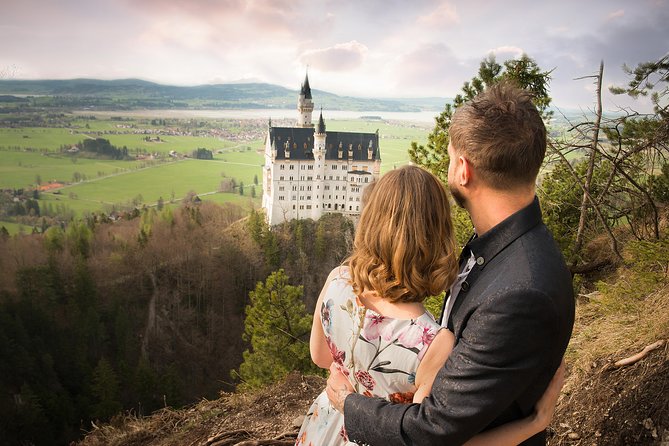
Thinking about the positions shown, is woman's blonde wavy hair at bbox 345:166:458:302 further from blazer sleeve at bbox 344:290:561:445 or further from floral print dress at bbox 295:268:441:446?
blazer sleeve at bbox 344:290:561:445

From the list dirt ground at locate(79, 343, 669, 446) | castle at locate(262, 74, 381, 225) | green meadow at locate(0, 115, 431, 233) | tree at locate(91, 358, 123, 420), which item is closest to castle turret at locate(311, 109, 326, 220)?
castle at locate(262, 74, 381, 225)

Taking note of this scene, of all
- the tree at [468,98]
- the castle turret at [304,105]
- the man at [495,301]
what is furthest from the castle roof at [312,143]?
the man at [495,301]

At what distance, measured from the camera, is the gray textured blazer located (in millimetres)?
1308

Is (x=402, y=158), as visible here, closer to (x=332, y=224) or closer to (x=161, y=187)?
(x=332, y=224)

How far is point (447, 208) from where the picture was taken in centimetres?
172

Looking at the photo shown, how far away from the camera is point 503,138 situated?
1.46 m

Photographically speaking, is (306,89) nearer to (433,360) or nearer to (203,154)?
(203,154)

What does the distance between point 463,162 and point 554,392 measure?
897 millimetres

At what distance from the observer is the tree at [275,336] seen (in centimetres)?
1201

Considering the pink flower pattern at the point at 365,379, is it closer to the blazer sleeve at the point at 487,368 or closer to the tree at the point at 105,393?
the blazer sleeve at the point at 487,368

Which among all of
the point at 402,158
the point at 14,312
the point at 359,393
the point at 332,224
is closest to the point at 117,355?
the point at 14,312

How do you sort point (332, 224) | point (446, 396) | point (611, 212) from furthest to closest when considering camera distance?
point (332, 224)
point (611, 212)
point (446, 396)

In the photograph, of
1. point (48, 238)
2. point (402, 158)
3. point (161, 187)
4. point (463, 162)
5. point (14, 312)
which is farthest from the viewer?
point (161, 187)

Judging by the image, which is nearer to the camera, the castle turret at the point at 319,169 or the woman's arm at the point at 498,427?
the woman's arm at the point at 498,427
